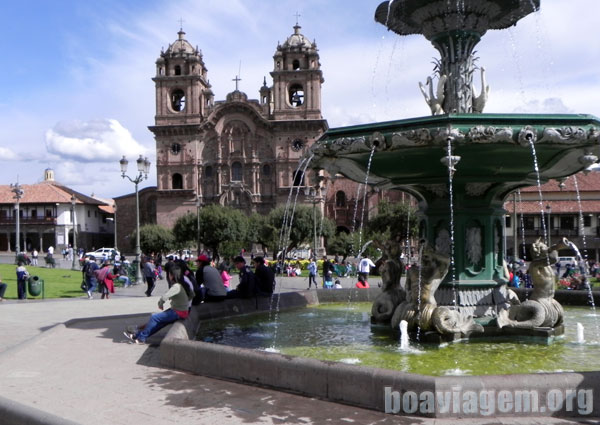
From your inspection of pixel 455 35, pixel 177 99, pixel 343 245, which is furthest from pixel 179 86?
pixel 455 35

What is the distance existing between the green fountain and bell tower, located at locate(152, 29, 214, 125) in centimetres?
5585

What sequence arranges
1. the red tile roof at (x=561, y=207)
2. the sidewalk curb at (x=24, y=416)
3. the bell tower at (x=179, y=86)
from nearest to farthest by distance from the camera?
the sidewalk curb at (x=24, y=416) → the red tile roof at (x=561, y=207) → the bell tower at (x=179, y=86)

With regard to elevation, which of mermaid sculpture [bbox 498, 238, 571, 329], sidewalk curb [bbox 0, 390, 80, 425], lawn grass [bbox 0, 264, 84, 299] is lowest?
lawn grass [bbox 0, 264, 84, 299]

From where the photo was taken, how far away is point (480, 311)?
324 inches

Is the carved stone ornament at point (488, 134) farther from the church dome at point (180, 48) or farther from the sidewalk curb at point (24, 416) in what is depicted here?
the church dome at point (180, 48)

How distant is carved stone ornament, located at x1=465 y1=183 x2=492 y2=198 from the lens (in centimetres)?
834

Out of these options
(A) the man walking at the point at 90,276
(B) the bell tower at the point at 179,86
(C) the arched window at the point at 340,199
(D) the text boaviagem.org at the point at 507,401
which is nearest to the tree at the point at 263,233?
(C) the arched window at the point at 340,199

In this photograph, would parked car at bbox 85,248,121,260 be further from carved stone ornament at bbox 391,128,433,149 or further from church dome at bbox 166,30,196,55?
carved stone ornament at bbox 391,128,433,149

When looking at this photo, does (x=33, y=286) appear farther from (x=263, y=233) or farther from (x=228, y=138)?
(x=228, y=138)

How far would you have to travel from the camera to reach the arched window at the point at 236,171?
63562 mm

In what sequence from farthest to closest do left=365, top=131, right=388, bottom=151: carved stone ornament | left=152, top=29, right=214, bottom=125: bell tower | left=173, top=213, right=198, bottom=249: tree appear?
left=152, top=29, right=214, bottom=125: bell tower < left=173, top=213, right=198, bottom=249: tree < left=365, top=131, right=388, bottom=151: carved stone ornament

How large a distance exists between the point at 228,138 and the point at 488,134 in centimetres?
5807

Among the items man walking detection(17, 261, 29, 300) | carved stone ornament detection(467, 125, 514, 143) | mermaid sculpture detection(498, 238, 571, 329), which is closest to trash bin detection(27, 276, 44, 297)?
man walking detection(17, 261, 29, 300)

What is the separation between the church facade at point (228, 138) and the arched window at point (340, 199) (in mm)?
4783
